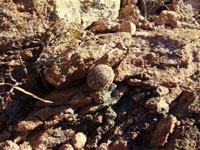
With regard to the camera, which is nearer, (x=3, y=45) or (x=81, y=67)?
(x=81, y=67)

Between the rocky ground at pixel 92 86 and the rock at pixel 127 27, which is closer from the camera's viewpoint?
the rocky ground at pixel 92 86

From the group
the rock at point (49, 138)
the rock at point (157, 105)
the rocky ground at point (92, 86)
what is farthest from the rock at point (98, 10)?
the rock at point (49, 138)

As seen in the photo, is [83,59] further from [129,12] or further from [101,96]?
[129,12]

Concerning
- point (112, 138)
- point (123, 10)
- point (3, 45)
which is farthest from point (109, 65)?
point (123, 10)

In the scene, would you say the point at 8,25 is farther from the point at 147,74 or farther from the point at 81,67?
the point at 147,74

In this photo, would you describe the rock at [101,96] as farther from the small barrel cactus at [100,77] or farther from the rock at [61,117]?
the rock at [61,117]

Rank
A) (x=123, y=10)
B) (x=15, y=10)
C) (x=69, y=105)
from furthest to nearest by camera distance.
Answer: (x=123, y=10), (x=15, y=10), (x=69, y=105)

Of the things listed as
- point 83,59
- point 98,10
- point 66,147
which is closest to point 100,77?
point 83,59
